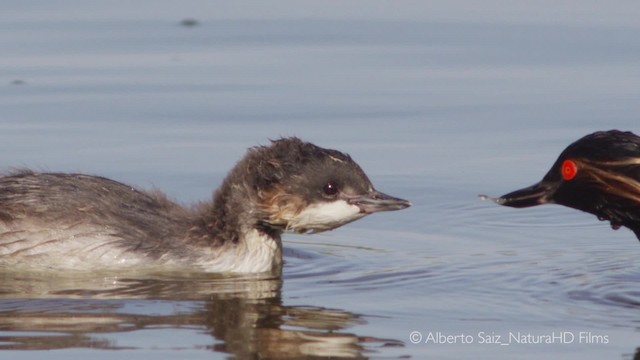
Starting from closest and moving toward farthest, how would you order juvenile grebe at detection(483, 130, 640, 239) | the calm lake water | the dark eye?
the calm lake water, juvenile grebe at detection(483, 130, 640, 239), the dark eye

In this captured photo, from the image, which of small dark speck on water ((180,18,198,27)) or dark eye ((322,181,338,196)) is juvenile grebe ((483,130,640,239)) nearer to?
dark eye ((322,181,338,196))

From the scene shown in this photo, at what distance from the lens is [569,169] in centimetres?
1130

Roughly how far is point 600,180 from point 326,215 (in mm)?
1704

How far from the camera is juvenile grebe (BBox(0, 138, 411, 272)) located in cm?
1154

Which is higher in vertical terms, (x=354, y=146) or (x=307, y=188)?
(x=354, y=146)

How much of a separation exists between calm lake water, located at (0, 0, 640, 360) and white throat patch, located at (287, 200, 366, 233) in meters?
0.34

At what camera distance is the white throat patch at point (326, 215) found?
1156 cm

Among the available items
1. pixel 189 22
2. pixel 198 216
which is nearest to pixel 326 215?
pixel 198 216

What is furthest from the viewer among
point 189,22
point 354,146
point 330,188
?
point 189,22

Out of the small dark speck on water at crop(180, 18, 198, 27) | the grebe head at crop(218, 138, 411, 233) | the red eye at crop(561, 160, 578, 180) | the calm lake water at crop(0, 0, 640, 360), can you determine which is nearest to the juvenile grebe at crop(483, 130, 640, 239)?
the red eye at crop(561, 160, 578, 180)

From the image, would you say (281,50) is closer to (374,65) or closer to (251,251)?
(374,65)

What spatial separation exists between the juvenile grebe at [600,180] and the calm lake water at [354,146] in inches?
17.0

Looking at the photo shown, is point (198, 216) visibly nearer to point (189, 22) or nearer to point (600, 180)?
point (600, 180)

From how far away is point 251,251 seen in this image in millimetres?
11805
